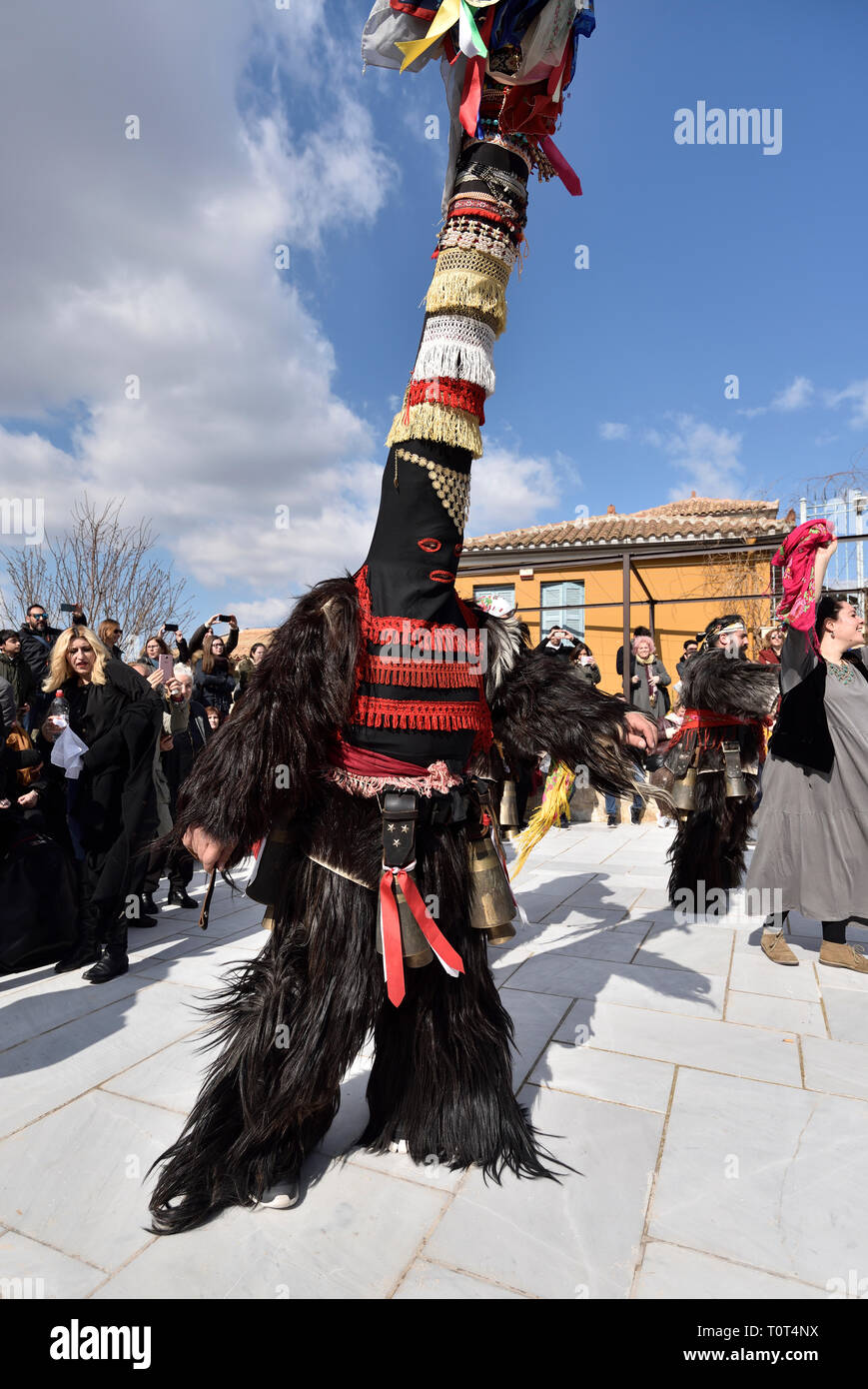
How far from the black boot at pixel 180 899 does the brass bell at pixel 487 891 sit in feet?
12.8

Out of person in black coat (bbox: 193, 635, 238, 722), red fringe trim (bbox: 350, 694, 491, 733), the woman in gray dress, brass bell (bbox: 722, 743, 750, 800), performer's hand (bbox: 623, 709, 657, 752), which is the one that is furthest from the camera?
person in black coat (bbox: 193, 635, 238, 722)

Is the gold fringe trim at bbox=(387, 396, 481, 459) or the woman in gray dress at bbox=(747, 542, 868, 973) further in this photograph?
the woman in gray dress at bbox=(747, 542, 868, 973)

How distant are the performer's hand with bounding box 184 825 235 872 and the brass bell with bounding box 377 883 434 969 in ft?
1.48

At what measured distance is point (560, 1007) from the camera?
10.5 ft

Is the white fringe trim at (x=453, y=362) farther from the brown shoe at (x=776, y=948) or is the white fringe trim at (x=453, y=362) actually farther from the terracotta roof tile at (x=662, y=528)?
the terracotta roof tile at (x=662, y=528)

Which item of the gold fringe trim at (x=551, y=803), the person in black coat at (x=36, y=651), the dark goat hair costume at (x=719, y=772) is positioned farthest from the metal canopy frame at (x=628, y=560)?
the person in black coat at (x=36, y=651)

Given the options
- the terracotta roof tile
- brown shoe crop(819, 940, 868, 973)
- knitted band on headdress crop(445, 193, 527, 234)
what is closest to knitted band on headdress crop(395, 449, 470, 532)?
knitted band on headdress crop(445, 193, 527, 234)

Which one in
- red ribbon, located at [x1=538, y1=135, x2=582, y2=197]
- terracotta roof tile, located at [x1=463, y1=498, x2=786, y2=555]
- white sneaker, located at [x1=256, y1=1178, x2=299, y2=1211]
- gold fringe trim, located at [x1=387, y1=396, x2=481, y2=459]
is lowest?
white sneaker, located at [x1=256, y1=1178, x2=299, y2=1211]

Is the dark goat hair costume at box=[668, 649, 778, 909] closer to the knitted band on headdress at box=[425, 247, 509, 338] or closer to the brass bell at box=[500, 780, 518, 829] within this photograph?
the brass bell at box=[500, 780, 518, 829]

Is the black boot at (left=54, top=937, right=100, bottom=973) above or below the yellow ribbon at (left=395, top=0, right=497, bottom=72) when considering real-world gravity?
below

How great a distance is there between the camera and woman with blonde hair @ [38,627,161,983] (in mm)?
3818

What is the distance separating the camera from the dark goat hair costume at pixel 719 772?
14.0 feet

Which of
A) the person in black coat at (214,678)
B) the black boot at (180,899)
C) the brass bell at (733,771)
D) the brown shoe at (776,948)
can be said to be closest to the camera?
the brown shoe at (776,948)

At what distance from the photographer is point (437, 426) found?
175 cm
